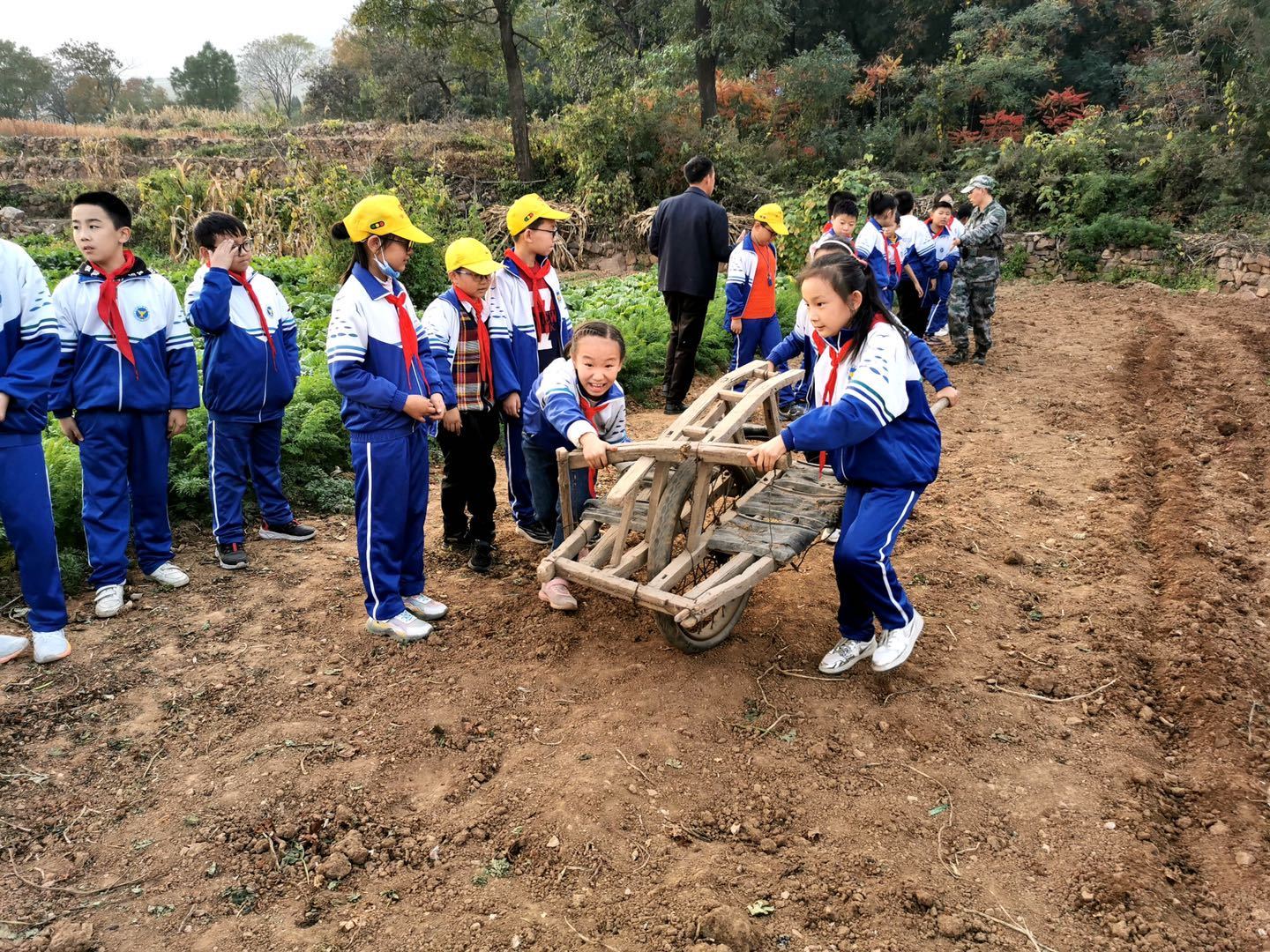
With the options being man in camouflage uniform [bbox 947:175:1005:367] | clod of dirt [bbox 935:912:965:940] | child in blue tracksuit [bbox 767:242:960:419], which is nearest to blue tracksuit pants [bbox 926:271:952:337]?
man in camouflage uniform [bbox 947:175:1005:367]

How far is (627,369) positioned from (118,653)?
A: 5.41m

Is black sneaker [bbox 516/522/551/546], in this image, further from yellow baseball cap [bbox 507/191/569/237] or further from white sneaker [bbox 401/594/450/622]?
yellow baseball cap [bbox 507/191/569/237]

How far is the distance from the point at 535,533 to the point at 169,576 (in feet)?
6.79

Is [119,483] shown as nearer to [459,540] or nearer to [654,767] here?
[459,540]

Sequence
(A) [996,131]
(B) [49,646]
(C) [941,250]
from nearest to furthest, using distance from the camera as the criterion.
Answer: (B) [49,646]
(C) [941,250]
(A) [996,131]

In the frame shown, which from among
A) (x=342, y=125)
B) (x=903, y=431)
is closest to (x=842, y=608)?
(x=903, y=431)

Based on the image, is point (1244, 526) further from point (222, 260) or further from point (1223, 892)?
point (222, 260)

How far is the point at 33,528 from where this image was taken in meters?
3.81

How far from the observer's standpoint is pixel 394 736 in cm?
342

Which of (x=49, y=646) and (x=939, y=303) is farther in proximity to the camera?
(x=939, y=303)

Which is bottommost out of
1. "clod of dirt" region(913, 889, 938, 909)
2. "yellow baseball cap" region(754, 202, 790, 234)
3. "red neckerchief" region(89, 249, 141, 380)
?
"clod of dirt" region(913, 889, 938, 909)

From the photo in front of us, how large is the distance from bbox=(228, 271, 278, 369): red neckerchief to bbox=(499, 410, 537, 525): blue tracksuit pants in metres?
1.40

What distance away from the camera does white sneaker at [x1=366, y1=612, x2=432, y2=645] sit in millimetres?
4098

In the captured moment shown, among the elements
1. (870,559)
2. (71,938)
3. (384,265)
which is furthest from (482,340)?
(71,938)
